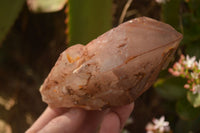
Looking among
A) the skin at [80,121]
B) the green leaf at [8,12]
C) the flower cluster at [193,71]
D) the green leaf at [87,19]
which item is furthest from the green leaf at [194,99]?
the green leaf at [8,12]

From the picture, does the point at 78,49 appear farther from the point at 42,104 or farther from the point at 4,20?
the point at 42,104

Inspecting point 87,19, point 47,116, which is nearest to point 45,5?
point 87,19

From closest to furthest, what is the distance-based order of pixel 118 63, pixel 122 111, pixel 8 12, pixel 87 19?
pixel 118 63
pixel 122 111
pixel 87 19
pixel 8 12

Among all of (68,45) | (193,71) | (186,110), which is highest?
(68,45)

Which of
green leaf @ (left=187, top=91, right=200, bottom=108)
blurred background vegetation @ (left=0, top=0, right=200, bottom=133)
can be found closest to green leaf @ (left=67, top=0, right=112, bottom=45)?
blurred background vegetation @ (left=0, top=0, right=200, bottom=133)

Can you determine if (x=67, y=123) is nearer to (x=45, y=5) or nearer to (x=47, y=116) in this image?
(x=47, y=116)

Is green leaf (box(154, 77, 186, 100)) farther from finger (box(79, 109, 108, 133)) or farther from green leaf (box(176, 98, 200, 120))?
finger (box(79, 109, 108, 133))

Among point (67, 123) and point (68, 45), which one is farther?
point (68, 45)

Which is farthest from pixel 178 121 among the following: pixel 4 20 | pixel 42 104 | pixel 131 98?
pixel 4 20
